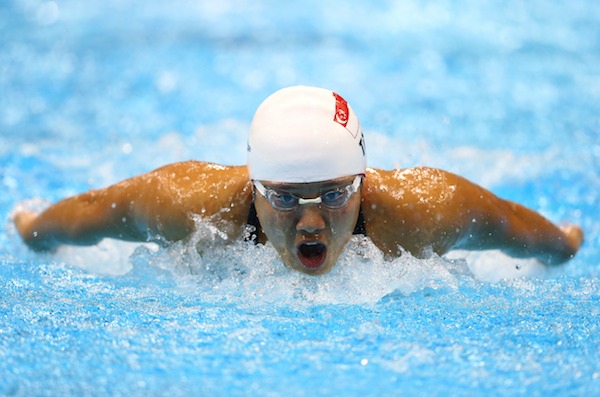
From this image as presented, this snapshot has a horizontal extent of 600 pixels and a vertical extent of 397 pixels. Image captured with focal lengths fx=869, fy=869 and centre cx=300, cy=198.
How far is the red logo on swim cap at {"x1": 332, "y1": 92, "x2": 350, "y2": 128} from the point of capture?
2549 millimetres

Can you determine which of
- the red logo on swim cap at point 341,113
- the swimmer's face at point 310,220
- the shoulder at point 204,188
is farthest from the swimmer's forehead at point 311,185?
the shoulder at point 204,188

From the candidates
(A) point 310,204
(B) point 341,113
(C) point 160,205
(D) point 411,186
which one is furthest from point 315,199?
(C) point 160,205

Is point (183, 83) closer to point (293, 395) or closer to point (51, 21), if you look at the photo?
point (51, 21)

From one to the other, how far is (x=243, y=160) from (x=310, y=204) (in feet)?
7.52

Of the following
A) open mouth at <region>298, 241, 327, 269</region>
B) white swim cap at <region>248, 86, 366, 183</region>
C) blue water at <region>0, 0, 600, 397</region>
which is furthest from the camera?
open mouth at <region>298, 241, 327, 269</region>

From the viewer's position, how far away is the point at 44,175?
455cm

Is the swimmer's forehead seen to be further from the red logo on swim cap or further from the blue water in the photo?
the blue water

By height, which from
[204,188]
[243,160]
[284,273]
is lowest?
[284,273]

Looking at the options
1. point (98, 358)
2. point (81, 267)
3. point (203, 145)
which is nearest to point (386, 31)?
point (203, 145)

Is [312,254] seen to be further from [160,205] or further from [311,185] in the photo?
[160,205]

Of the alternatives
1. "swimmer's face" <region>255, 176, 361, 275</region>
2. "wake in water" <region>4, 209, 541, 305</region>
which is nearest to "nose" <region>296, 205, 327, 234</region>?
"swimmer's face" <region>255, 176, 361, 275</region>

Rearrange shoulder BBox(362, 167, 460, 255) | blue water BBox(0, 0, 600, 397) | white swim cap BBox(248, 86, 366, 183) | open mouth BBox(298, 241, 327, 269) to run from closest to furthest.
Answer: blue water BBox(0, 0, 600, 397) < white swim cap BBox(248, 86, 366, 183) < open mouth BBox(298, 241, 327, 269) < shoulder BBox(362, 167, 460, 255)

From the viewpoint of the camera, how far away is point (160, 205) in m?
2.82

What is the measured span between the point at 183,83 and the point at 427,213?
3587 mm
